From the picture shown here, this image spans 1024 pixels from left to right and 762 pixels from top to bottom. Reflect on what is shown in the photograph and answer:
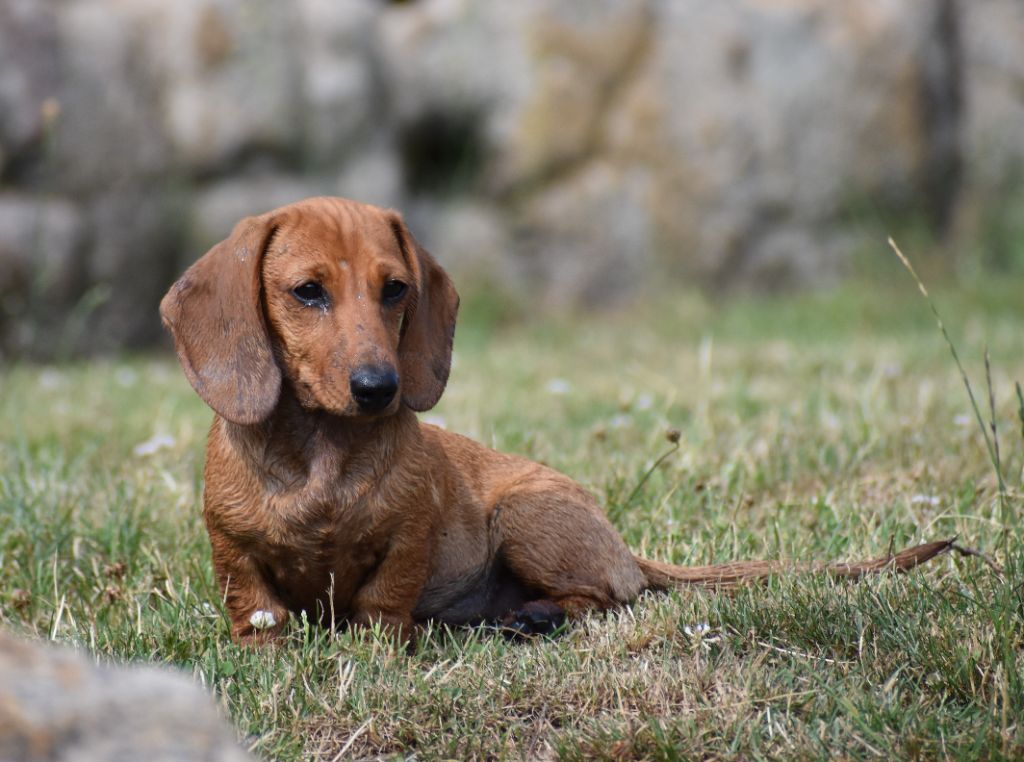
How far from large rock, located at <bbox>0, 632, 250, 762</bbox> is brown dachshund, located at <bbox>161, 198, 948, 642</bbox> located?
113cm

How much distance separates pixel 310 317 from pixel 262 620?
2.17ft

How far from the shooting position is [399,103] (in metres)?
9.00

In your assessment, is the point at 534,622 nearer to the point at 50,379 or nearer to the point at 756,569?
the point at 756,569

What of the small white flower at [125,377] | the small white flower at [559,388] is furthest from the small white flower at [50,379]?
the small white flower at [559,388]

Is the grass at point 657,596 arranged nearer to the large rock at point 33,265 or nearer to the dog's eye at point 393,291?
the dog's eye at point 393,291

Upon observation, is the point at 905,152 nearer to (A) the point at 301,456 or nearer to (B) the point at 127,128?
(B) the point at 127,128

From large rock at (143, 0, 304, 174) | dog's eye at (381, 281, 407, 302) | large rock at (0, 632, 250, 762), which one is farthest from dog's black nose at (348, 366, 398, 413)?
large rock at (143, 0, 304, 174)

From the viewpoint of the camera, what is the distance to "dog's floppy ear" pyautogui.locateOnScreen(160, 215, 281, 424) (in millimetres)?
2666

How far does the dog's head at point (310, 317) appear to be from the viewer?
2.59 metres

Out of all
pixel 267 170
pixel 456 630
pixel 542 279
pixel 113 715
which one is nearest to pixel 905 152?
pixel 542 279

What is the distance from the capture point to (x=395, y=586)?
Answer: 9.02 feet

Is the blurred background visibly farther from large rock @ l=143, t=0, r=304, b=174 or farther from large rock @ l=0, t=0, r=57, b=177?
large rock @ l=0, t=0, r=57, b=177

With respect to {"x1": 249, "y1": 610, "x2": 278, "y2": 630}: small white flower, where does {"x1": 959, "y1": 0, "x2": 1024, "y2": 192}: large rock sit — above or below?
above

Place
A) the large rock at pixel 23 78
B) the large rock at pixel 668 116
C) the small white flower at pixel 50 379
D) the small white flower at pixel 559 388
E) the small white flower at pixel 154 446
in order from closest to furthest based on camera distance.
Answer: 1. the small white flower at pixel 154 446
2. the small white flower at pixel 559 388
3. the small white flower at pixel 50 379
4. the large rock at pixel 23 78
5. the large rock at pixel 668 116
